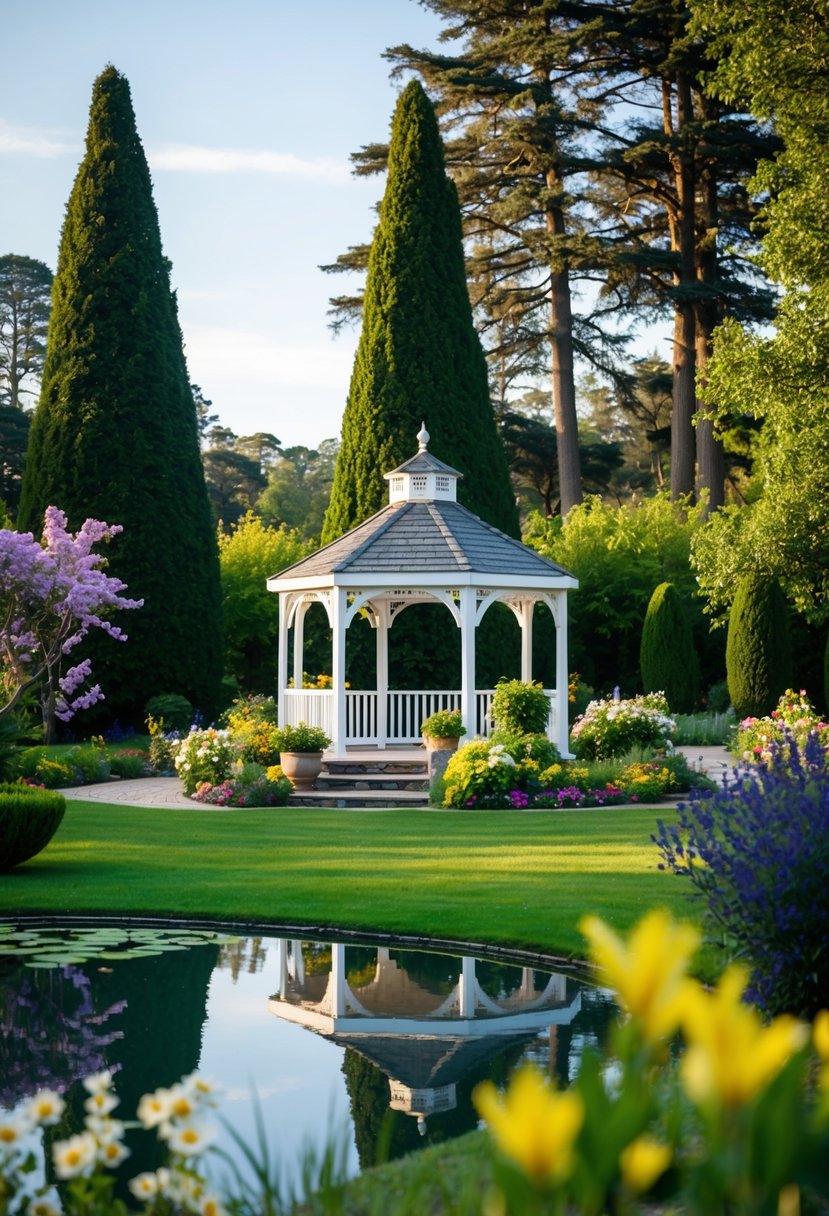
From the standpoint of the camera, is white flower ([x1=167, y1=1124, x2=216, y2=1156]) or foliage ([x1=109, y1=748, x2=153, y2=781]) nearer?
white flower ([x1=167, y1=1124, x2=216, y2=1156])

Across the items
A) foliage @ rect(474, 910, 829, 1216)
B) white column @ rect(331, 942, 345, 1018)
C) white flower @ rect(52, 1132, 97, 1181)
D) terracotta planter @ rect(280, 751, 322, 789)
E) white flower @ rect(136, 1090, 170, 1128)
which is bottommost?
white column @ rect(331, 942, 345, 1018)

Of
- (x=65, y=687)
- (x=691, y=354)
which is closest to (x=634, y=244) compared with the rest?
(x=691, y=354)

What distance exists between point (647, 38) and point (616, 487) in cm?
2079

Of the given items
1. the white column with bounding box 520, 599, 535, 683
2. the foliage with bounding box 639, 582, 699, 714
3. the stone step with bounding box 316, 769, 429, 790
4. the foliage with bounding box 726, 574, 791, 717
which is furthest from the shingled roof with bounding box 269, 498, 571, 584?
the foliage with bounding box 726, 574, 791, 717

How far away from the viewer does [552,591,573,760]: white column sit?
19.2 meters

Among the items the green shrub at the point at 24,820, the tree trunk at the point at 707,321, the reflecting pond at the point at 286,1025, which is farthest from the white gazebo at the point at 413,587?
the tree trunk at the point at 707,321

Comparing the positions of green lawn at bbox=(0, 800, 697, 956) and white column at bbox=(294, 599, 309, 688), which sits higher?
white column at bbox=(294, 599, 309, 688)

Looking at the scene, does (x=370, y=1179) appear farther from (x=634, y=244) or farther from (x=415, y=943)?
(x=634, y=244)

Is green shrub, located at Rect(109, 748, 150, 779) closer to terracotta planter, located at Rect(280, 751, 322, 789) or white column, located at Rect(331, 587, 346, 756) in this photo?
terracotta planter, located at Rect(280, 751, 322, 789)

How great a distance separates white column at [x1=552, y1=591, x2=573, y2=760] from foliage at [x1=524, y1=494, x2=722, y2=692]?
572 cm

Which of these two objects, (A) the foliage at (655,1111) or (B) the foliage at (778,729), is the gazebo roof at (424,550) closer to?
(B) the foliage at (778,729)

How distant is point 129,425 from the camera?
24.8 metres

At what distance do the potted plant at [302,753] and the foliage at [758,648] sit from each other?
8864 mm

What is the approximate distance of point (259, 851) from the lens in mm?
12922
